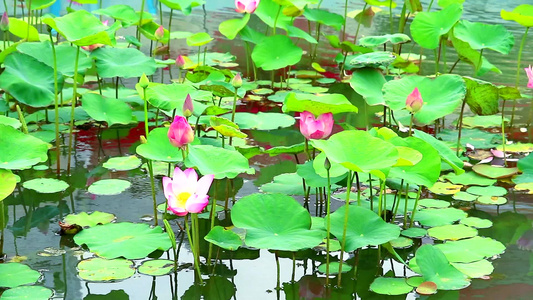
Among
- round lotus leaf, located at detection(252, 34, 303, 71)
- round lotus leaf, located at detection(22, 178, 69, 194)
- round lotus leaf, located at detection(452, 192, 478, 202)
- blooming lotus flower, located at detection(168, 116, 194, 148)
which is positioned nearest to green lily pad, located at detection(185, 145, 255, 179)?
blooming lotus flower, located at detection(168, 116, 194, 148)

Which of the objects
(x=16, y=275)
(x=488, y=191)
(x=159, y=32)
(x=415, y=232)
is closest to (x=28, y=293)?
(x=16, y=275)

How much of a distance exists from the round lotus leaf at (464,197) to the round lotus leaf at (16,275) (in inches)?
47.5

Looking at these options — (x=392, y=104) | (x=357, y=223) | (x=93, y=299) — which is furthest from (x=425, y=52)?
(x=93, y=299)

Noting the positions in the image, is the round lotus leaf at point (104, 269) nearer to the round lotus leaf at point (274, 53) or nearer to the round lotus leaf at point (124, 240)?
the round lotus leaf at point (124, 240)

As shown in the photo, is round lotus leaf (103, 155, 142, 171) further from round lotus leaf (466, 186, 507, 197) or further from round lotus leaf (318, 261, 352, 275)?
round lotus leaf (466, 186, 507, 197)

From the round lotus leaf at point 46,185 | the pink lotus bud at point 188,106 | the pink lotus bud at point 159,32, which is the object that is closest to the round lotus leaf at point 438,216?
the pink lotus bud at point 188,106

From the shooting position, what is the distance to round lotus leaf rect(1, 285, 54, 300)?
145 centimetres

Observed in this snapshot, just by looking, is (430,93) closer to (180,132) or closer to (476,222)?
(476,222)

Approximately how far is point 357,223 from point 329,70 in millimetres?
2074

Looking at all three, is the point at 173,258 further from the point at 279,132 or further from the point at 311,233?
the point at 279,132

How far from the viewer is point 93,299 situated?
1491 mm

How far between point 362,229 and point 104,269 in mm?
603

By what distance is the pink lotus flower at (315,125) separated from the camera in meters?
1.63

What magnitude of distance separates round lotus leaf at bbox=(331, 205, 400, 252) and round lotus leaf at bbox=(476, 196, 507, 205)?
56cm
